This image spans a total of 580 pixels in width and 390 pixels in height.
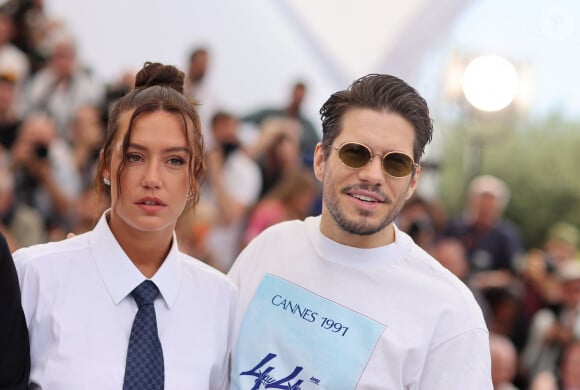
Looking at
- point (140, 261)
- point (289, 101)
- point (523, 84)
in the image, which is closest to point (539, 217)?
point (523, 84)

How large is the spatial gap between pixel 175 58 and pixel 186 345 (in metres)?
4.90

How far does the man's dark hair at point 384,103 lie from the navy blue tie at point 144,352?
687 mm

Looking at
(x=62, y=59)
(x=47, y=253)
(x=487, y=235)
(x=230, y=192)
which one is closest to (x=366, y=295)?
(x=47, y=253)

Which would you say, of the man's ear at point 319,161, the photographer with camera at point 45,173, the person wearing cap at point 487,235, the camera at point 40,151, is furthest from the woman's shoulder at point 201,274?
the person wearing cap at point 487,235

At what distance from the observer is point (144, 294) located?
8.74 ft

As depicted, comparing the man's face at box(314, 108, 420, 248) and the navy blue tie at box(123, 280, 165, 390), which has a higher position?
the man's face at box(314, 108, 420, 248)

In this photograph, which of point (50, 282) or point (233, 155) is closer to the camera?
point (50, 282)

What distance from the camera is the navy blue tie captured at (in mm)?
2562

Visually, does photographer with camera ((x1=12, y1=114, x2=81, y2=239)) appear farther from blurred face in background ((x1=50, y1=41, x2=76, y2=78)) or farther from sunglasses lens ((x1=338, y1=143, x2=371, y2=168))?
sunglasses lens ((x1=338, y1=143, x2=371, y2=168))

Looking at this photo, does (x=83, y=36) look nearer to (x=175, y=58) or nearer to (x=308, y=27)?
(x=175, y=58)

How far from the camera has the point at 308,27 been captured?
9.52 metres

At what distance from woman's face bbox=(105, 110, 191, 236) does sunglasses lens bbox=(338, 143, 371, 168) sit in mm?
435

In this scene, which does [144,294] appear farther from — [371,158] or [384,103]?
[384,103]

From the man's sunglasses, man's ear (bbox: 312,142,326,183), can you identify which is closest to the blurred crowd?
man's ear (bbox: 312,142,326,183)
